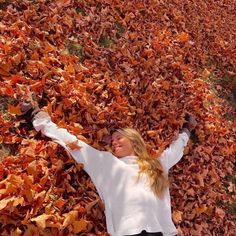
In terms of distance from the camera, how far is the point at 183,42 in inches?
312

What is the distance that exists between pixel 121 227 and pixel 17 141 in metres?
1.51

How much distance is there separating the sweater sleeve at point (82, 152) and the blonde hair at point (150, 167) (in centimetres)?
36

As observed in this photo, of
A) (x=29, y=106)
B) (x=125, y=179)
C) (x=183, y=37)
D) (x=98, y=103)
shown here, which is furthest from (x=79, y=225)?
(x=183, y=37)

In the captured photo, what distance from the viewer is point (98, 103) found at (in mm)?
5398

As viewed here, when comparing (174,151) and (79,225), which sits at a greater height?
(174,151)

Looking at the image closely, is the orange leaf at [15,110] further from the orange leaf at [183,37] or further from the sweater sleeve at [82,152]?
the orange leaf at [183,37]

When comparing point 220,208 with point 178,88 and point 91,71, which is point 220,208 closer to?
point 178,88

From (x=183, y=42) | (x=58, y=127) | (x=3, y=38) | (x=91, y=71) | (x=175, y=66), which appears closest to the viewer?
(x=58, y=127)

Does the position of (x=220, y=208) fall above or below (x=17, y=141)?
below

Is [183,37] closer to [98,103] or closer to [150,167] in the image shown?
[98,103]

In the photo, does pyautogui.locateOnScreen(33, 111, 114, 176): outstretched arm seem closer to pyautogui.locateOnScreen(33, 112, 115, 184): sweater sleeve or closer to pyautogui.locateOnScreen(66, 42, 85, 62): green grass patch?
pyautogui.locateOnScreen(33, 112, 115, 184): sweater sleeve

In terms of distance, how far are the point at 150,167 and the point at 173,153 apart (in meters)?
0.81

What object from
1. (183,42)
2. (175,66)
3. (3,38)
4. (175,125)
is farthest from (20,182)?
(183,42)

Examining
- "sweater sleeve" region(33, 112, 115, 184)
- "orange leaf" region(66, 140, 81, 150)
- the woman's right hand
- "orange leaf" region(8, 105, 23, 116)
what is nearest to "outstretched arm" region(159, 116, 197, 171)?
"sweater sleeve" region(33, 112, 115, 184)
